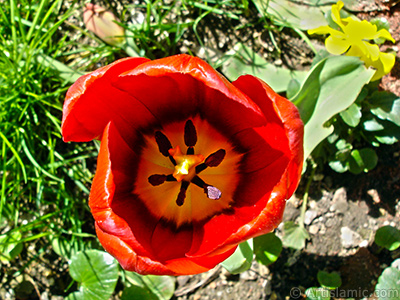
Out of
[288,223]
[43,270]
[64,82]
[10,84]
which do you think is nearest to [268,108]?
[288,223]

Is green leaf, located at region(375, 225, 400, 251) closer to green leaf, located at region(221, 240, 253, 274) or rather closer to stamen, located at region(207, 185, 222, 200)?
green leaf, located at region(221, 240, 253, 274)

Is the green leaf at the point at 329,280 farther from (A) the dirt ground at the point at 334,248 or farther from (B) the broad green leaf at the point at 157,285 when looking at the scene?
(B) the broad green leaf at the point at 157,285

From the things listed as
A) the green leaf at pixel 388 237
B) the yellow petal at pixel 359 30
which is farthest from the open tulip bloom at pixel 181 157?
the green leaf at pixel 388 237

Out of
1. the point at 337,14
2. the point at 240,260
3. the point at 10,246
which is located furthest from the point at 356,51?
the point at 10,246

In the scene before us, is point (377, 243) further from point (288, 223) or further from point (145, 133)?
point (145, 133)

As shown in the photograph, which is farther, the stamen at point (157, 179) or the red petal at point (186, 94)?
the stamen at point (157, 179)

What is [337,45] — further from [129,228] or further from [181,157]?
[129,228]
